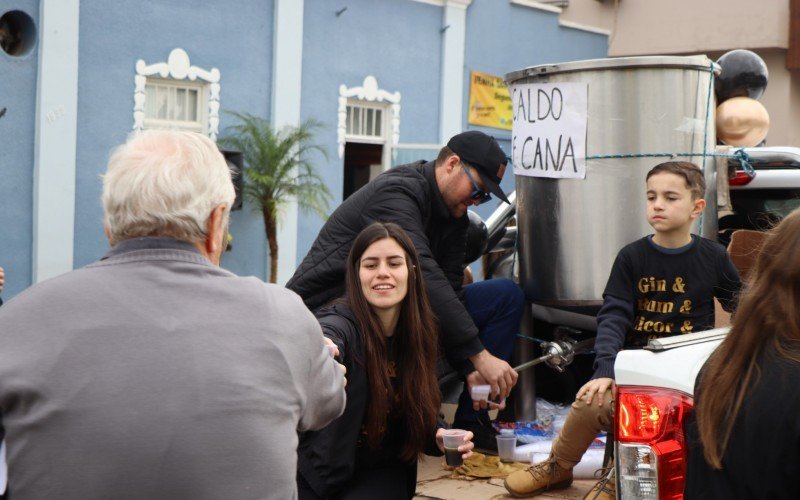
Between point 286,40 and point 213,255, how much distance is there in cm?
1286

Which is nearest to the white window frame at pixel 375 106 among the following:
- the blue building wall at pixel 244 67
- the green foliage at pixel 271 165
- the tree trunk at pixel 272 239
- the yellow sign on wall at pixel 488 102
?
the blue building wall at pixel 244 67

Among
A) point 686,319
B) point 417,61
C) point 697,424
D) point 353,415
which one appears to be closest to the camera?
point 697,424

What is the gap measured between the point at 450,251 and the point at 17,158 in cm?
860

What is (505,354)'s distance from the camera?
5078 millimetres

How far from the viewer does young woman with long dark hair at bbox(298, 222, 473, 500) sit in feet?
11.7

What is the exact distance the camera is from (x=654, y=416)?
2406 mm

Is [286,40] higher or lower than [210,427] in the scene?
higher

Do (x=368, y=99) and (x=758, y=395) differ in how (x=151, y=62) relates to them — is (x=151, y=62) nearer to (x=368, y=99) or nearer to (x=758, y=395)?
(x=368, y=99)

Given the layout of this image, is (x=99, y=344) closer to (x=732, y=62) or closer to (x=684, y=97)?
(x=684, y=97)

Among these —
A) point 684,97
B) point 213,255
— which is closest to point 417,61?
point 684,97

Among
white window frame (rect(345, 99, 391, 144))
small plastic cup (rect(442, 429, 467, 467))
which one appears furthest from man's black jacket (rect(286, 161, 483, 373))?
white window frame (rect(345, 99, 391, 144))

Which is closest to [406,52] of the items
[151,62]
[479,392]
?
[151,62]

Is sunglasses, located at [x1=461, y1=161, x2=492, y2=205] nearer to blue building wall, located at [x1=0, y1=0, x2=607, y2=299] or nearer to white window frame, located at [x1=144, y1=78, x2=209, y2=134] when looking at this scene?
blue building wall, located at [x1=0, y1=0, x2=607, y2=299]

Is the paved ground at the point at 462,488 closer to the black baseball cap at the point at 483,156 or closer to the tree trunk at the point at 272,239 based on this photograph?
the black baseball cap at the point at 483,156
